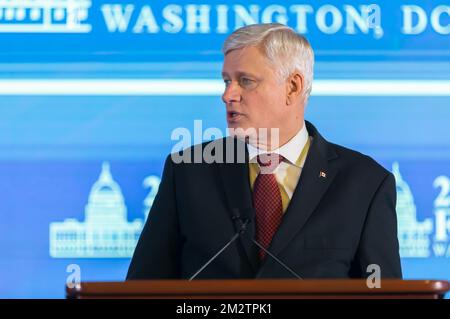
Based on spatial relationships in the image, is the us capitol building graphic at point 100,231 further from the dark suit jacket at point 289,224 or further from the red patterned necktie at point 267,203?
the red patterned necktie at point 267,203

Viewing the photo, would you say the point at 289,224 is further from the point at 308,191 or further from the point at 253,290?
the point at 253,290

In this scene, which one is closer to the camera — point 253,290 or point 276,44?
point 253,290

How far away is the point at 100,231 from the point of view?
11.6 feet

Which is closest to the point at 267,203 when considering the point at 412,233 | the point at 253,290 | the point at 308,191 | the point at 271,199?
the point at 271,199

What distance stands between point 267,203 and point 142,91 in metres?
0.96

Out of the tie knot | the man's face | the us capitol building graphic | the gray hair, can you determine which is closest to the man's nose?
the man's face

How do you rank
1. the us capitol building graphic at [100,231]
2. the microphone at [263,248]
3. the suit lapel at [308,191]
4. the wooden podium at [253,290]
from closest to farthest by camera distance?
the wooden podium at [253,290] → the microphone at [263,248] → the suit lapel at [308,191] → the us capitol building graphic at [100,231]

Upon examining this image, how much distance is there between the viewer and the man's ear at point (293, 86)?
2.88 meters

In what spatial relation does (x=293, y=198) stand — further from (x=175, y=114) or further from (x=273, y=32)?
(x=175, y=114)

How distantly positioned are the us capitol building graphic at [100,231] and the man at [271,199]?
0.65 meters

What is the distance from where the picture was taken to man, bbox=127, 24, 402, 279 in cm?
278

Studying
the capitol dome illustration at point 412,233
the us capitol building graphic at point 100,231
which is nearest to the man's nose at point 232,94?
the us capitol building graphic at point 100,231

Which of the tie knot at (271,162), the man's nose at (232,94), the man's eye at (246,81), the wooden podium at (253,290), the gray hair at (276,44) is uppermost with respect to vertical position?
the gray hair at (276,44)

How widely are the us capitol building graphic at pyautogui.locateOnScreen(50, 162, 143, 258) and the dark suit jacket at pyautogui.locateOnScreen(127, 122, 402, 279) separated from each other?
65 centimetres
